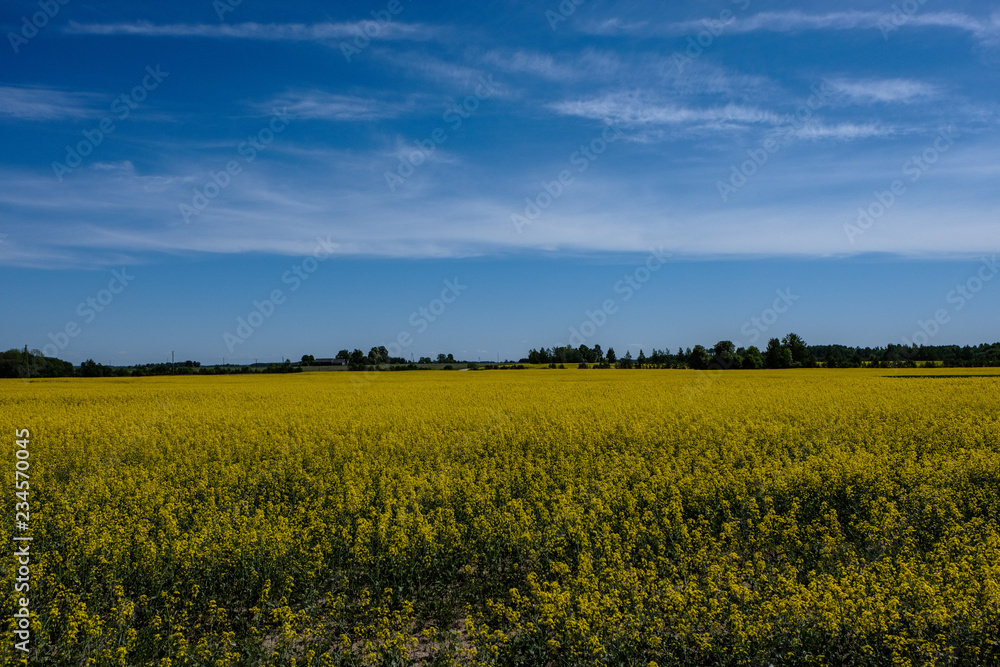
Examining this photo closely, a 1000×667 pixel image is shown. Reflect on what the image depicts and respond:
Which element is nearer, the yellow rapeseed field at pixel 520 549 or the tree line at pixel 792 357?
the yellow rapeseed field at pixel 520 549

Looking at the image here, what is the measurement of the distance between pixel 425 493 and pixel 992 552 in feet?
24.9

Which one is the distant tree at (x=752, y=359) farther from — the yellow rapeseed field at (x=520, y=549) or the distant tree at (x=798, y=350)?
the yellow rapeseed field at (x=520, y=549)

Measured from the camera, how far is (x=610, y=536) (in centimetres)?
732

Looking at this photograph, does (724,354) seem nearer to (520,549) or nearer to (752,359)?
(752,359)

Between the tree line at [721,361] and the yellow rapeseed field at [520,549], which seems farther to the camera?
the tree line at [721,361]

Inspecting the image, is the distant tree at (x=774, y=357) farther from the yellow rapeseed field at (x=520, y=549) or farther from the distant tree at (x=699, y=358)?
the yellow rapeseed field at (x=520, y=549)

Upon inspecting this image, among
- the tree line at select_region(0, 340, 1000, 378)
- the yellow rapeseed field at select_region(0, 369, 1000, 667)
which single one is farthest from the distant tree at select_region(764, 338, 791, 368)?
the yellow rapeseed field at select_region(0, 369, 1000, 667)

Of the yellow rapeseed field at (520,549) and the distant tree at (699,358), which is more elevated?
the distant tree at (699,358)

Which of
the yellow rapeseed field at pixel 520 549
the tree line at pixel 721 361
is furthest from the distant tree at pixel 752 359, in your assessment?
the yellow rapeseed field at pixel 520 549

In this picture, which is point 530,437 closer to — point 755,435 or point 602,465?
point 602,465

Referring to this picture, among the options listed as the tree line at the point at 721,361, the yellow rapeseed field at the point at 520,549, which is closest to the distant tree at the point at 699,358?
→ the tree line at the point at 721,361

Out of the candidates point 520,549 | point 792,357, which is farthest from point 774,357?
point 520,549

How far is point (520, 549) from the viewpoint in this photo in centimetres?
718

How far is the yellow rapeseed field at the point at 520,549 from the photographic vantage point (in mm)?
5188
